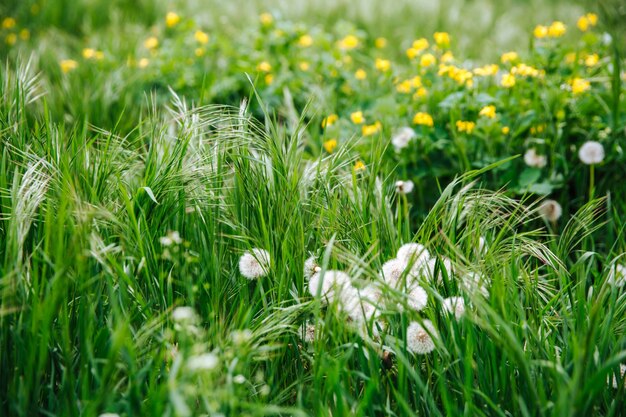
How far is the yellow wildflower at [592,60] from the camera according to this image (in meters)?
2.63

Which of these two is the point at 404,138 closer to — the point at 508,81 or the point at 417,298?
the point at 508,81

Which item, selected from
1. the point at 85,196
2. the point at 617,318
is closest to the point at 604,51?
A: the point at 617,318

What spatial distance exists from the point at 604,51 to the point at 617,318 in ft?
5.03

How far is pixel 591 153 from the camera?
224 centimetres

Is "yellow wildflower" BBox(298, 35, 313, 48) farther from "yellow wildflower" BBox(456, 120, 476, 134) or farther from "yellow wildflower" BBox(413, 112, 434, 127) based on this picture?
"yellow wildflower" BBox(456, 120, 476, 134)

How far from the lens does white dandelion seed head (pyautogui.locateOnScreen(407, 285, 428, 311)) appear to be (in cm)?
139

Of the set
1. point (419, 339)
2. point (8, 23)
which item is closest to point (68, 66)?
point (8, 23)

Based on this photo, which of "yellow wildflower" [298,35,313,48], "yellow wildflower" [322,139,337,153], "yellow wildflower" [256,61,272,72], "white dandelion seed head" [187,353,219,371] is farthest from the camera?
"yellow wildflower" [298,35,313,48]

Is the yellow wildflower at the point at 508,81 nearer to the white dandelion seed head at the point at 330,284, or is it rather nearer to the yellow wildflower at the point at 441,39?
the yellow wildflower at the point at 441,39

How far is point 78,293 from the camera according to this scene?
1.45m

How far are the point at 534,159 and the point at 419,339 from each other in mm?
1232

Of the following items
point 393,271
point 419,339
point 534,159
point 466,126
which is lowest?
point 419,339

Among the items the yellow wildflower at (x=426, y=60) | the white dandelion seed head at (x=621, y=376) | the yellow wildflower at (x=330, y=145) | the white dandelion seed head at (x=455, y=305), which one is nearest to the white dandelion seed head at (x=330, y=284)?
the white dandelion seed head at (x=455, y=305)

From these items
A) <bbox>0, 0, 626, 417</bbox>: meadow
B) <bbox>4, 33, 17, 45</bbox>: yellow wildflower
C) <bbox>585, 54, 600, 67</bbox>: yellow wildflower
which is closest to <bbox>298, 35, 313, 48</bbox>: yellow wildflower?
<bbox>0, 0, 626, 417</bbox>: meadow
